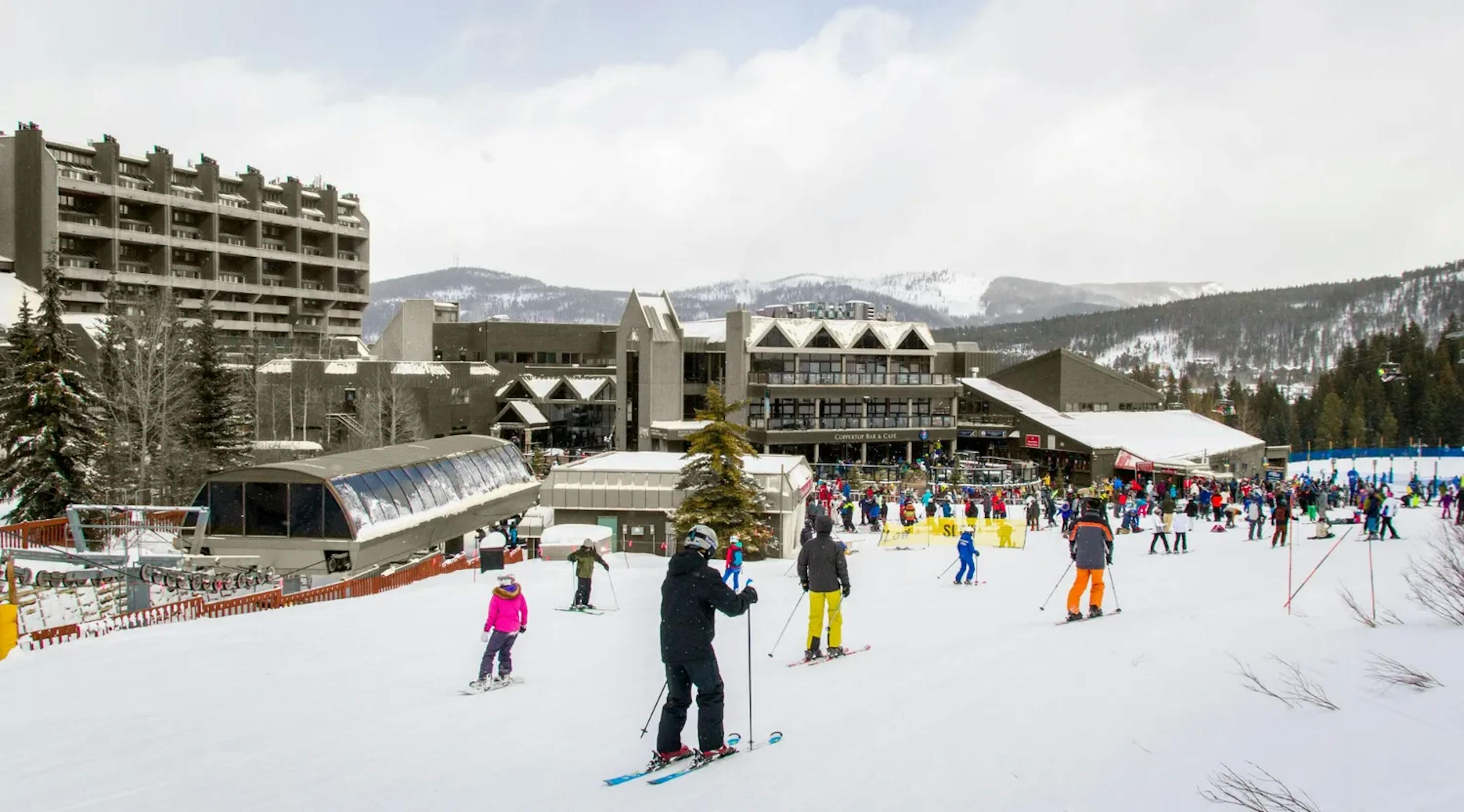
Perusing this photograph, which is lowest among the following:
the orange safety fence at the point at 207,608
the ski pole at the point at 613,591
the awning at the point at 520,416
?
the orange safety fence at the point at 207,608

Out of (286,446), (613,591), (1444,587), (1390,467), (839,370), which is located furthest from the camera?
(1390,467)

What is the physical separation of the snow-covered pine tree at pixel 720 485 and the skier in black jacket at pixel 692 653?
1917 cm

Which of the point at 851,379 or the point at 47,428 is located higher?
the point at 851,379

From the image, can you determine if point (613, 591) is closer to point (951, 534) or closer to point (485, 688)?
point (485, 688)

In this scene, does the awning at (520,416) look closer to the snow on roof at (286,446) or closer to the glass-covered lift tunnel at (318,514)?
the snow on roof at (286,446)

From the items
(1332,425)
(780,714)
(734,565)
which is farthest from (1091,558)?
(1332,425)

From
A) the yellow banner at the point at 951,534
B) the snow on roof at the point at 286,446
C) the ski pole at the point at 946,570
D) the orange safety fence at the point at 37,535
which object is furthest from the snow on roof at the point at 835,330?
the orange safety fence at the point at 37,535

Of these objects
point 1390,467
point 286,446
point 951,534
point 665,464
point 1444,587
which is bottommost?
point 1390,467

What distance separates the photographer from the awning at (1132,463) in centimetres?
4788

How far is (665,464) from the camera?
30906 millimetres

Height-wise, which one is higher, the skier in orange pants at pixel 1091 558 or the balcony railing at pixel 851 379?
the balcony railing at pixel 851 379

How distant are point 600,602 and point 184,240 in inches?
2719

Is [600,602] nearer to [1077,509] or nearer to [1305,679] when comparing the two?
[1305,679]

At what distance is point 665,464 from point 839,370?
2935 cm
